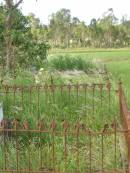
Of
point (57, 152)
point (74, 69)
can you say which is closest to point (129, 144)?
point (57, 152)

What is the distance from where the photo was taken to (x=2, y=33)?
1323 centimetres

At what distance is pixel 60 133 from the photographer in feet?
17.7

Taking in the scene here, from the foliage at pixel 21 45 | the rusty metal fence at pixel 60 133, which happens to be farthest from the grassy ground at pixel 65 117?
the foliage at pixel 21 45

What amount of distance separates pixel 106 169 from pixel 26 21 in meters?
9.09

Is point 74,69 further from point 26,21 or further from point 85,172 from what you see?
point 85,172

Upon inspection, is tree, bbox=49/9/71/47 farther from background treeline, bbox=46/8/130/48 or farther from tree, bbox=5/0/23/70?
tree, bbox=5/0/23/70

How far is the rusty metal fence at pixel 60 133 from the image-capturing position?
5.67 metres

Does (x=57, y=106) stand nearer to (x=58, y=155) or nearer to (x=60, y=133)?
(x=58, y=155)

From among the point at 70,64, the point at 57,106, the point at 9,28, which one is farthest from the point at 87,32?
the point at 57,106

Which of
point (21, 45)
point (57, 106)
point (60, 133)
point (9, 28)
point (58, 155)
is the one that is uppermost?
point (9, 28)

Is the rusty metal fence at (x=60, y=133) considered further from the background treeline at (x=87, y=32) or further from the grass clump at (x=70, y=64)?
the background treeline at (x=87, y=32)

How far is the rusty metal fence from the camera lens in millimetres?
5675

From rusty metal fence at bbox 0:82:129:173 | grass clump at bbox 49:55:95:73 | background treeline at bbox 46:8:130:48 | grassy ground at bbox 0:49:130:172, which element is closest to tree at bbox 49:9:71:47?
background treeline at bbox 46:8:130:48

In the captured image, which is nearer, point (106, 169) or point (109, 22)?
point (106, 169)
